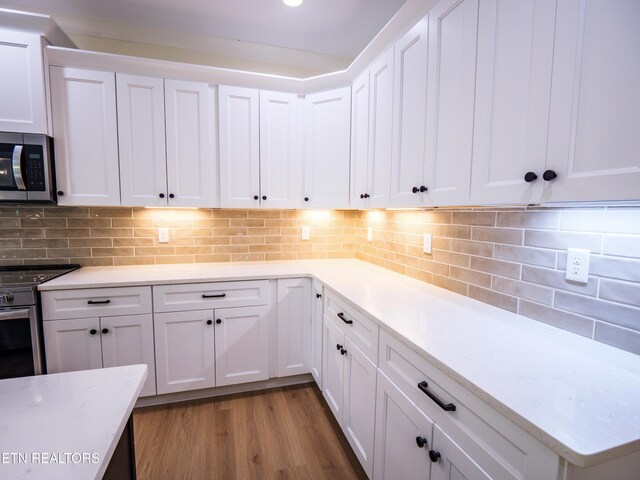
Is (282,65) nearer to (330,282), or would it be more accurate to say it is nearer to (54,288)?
(330,282)

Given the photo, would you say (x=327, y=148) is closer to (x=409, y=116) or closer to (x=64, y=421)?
(x=409, y=116)

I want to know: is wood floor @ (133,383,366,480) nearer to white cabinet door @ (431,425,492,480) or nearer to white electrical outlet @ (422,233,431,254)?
white cabinet door @ (431,425,492,480)

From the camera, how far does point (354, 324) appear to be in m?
1.52

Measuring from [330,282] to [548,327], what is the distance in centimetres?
109

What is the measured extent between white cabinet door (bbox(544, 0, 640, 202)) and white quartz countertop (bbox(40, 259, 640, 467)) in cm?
47

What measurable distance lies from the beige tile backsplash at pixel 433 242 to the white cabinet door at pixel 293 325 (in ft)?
1.68

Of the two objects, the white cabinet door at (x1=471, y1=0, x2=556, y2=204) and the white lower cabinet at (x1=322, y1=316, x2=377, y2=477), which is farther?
the white lower cabinet at (x1=322, y1=316, x2=377, y2=477)

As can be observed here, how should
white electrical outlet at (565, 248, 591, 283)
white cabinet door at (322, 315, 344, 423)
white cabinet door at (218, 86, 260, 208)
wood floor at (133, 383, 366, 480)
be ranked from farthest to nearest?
white cabinet door at (218, 86, 260, 208), white cabinet door at (322, 315, 344, 423), wood floor at (133, 383, 366, 480), white electrical outlet at (565, 248, 591, 283)

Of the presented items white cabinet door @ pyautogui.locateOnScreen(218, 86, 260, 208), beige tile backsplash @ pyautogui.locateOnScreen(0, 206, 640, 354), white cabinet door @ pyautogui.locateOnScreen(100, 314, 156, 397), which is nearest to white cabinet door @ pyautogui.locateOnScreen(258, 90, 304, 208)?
white cabinet door @ pyautogui.locateOnScreen(218, 86, 260, 208)

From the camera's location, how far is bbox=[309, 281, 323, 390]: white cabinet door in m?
2.08

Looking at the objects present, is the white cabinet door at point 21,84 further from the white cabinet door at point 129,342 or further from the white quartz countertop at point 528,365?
the white cabinet door at point 129,342

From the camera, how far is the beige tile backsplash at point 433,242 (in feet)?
3.25

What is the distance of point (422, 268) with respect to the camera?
1900 millimetres

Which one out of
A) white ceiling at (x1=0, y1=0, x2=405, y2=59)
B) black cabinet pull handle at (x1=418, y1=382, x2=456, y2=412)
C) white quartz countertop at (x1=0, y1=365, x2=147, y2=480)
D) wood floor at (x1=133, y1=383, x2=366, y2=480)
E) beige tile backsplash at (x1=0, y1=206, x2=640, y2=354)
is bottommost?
wood floor at (x1=133, y1=383, x2=366, y2=480)
